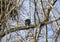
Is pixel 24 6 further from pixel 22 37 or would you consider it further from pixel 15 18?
pixel 22 37

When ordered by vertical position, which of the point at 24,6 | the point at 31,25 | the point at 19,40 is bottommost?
the point at 19,40

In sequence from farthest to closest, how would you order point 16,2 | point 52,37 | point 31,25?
point 16,2 < point 31,25 < point 52,37

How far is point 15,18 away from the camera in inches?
114

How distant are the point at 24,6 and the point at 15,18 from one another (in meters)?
0.21

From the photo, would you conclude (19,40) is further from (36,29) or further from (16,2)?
(16,2)

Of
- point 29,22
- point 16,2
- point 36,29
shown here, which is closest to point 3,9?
point 16,2

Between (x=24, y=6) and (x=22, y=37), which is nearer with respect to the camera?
(x=22, y=37)

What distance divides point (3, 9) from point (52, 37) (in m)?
0.75

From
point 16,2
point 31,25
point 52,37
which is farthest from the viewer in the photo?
point 16,2

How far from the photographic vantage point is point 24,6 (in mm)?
3002

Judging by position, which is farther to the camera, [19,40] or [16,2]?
[16,2]

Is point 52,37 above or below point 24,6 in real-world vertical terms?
below

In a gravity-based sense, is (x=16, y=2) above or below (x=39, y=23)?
above

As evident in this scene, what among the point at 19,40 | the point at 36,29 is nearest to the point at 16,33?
the point at 19,40
